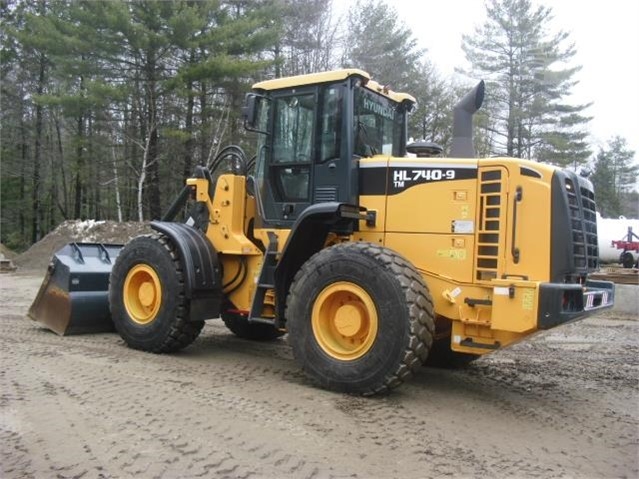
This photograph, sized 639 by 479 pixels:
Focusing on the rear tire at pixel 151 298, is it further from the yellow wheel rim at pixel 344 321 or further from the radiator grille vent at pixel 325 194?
the yellow wheel rim at pixel 344 321

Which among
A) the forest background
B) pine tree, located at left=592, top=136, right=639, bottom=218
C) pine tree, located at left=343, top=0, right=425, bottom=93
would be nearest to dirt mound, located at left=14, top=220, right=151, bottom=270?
the forest background

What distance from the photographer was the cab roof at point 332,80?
5.76 m

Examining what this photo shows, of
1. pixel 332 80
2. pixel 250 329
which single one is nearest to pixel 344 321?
pixel 332 80

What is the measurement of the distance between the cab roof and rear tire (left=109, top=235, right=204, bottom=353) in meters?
2.06

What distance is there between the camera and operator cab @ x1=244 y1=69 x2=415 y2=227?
5.73 m

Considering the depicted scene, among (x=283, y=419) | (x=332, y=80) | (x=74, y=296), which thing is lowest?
(x=283, y=419)

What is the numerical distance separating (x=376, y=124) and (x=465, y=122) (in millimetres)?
889

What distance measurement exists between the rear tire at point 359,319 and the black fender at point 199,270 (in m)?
1.38

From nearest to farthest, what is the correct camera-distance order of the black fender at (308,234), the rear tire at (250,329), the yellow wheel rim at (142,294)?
the black fender at (308,234), the yellow wheel rim at (142,294), the rear tire at (250,329)

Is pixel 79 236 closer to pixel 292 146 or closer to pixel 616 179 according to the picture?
pixel 292 146

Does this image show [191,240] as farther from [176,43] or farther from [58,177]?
[58,177]

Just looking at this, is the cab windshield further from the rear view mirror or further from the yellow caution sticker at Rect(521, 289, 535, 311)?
the yellow caution sticker at Rect(521, 289, 535, 311)

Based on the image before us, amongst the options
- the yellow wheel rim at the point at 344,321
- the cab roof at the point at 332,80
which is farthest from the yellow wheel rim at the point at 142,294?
the cab roof at the point at 332,80

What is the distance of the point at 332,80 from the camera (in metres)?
5.82
